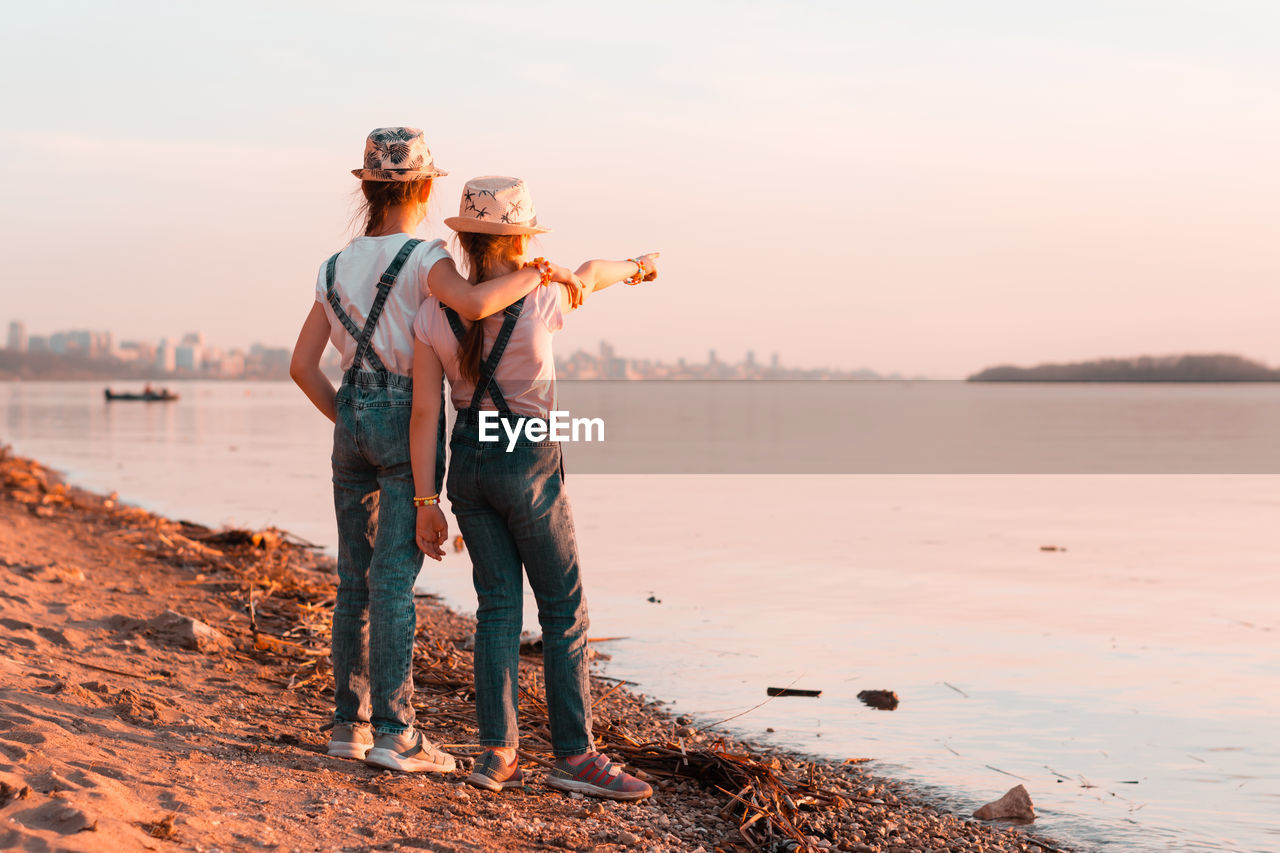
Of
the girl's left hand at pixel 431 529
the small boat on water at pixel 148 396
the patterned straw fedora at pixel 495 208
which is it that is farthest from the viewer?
the small boat on water at pixel 148 396

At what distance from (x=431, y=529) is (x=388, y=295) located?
844 mm

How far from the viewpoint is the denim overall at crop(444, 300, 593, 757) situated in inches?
148

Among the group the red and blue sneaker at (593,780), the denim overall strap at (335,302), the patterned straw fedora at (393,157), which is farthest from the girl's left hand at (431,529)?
the patterned straw fedora at (393,157)

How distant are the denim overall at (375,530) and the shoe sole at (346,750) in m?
0.10

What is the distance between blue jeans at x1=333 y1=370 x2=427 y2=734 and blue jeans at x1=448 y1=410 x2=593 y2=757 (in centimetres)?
22

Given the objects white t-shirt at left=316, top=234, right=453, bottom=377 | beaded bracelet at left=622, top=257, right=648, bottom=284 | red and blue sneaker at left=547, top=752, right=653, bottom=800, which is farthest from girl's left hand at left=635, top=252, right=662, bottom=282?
red and blue sneaker at left=547, top=752, right=653, bottom=800

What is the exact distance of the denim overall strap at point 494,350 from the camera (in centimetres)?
371

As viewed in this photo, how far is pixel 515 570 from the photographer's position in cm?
393

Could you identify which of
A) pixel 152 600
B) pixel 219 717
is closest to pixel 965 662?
pixel 219 717

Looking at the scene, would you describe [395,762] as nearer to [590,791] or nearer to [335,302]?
[590,791]

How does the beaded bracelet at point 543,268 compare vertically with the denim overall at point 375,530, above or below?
above

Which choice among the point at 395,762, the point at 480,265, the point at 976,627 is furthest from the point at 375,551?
the point at 976,627

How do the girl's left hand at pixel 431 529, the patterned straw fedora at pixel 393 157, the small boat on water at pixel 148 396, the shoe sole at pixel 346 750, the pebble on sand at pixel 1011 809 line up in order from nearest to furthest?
1. the girl's left hand at pixel 431 529
2. the patterned straw fedora at pixel 393 157
3. the shoe sole at pixel 346 750
4. the pebble on sand at pixel 1011 809
5. the small boat on water at pixel 148 396

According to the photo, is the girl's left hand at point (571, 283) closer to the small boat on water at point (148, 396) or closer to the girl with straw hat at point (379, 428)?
the girl with straw hat at point (379, 428)
